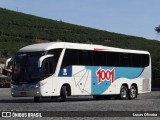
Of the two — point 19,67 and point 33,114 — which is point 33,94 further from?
point 33,114

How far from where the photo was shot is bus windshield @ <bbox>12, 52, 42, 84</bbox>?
83.2 feet

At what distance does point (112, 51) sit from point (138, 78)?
3106 mm

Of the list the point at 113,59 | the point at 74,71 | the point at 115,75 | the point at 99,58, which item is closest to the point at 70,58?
the point at 74,71

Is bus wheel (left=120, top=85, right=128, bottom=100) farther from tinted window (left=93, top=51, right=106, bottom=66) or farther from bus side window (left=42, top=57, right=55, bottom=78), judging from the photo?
bus side window (left=42, top=57, right=55, bottom=78)

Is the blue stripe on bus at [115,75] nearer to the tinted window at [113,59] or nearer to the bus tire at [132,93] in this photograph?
the tinted window at [113,59]

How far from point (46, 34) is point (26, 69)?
8320 centimetres

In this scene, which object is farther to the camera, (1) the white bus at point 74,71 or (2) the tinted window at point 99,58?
(2) the tinted window at point 99,58

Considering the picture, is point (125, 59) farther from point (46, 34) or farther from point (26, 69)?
point (46, 34)

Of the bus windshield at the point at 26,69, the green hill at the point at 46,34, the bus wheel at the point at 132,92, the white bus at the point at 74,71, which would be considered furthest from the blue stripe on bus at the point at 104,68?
the green hill at the point at 46,34

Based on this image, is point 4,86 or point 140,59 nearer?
point 140,59

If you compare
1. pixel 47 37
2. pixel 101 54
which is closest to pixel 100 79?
pixel 101 54

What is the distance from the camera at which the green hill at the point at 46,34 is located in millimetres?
98812

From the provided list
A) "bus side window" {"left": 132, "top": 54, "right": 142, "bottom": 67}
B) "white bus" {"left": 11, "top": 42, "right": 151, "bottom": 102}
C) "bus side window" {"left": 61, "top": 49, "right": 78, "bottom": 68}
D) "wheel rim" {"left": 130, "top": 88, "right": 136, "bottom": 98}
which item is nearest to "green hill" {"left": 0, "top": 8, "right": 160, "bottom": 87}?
"bus side window" {"left": 132, "top": 54, "right": 142, "bottom": 67}

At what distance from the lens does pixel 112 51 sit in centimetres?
2955
